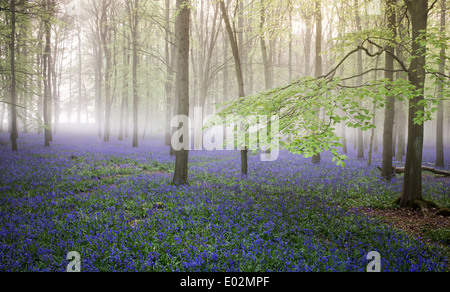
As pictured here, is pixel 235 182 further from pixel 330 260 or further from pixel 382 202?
pixel 330 260

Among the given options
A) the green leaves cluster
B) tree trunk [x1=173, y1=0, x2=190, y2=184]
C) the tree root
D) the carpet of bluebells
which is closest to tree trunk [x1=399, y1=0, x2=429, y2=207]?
the tree root

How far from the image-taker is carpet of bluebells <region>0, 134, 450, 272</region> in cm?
400

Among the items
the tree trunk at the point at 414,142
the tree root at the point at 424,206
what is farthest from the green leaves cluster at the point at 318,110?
the tree root at the point at 424,206

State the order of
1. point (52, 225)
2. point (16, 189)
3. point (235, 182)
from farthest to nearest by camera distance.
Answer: point (235, 182) < point (16, 189) < point (52, 225)

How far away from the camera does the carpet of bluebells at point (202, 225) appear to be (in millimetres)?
4004

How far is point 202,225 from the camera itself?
5484mm

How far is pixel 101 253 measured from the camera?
419 cm

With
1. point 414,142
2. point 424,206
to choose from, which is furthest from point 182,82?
point 424,206

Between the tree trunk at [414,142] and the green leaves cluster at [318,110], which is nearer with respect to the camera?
the green leaves cluster at [318,110]

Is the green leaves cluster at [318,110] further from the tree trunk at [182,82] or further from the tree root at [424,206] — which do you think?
the tree trunk at [182,82]

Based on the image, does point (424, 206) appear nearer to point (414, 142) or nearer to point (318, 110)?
point (414, 142)

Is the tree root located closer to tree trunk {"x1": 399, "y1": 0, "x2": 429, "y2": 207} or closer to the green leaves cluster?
tree trunk {"x1": 399, "y1": 0, "x2": 429, "y2": 207}
